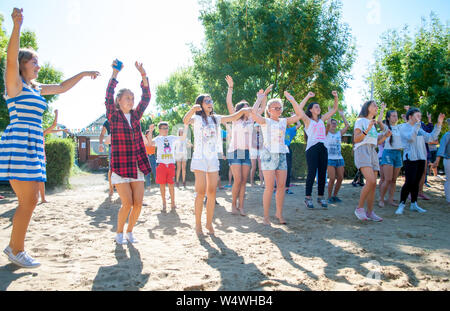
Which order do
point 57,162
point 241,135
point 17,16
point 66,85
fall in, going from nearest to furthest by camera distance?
point 17,16, point 66,85, point 241,135, point 57,162

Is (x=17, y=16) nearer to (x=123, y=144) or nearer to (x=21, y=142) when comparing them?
(x=21, y=142)

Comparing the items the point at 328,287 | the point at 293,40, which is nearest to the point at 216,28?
the point at 293,40

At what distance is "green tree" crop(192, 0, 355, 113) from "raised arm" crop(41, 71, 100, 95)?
1158 cm

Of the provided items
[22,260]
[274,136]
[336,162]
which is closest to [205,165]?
[274,136]

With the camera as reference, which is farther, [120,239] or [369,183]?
[369,183]

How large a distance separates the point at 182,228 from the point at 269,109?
8.00ft

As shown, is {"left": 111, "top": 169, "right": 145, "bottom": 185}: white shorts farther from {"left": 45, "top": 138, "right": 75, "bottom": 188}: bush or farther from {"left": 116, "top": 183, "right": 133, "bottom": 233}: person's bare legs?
{"left": 45, "top": 138, "right": 75, "bottom": 188}: bush

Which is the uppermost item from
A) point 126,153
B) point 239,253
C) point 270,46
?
point 270,46

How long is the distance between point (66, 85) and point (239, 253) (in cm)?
283

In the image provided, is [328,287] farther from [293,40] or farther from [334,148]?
[293,40]

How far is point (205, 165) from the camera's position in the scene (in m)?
4.28

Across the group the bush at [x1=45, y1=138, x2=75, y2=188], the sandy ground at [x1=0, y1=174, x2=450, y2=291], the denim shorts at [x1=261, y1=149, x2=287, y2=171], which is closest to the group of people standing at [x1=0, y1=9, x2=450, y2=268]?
the denim shorts at [x1=261, y1=149, x2=287, y2=171]

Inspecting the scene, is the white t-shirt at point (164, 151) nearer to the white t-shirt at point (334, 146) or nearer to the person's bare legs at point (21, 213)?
the person's bare legs at point (21, 213)
